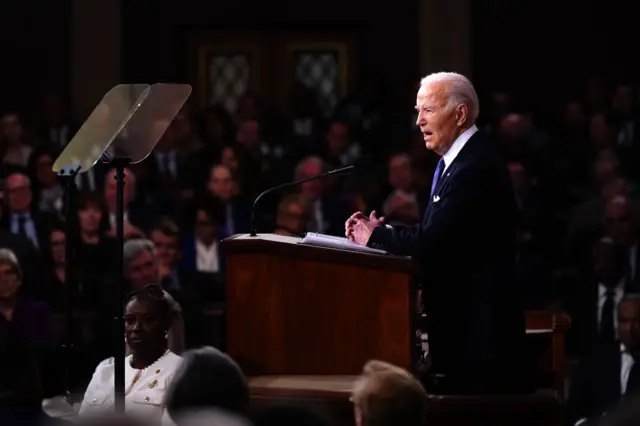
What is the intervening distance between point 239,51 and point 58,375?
26.4ft


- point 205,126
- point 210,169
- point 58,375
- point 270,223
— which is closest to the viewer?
point 58,375

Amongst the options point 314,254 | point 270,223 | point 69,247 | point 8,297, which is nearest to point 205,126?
point 270,223

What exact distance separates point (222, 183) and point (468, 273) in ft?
17.4

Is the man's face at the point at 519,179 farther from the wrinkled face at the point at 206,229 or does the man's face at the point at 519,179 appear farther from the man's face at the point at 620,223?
the wrinkled face at the point at 206,229

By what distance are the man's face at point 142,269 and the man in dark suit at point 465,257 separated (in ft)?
10.8

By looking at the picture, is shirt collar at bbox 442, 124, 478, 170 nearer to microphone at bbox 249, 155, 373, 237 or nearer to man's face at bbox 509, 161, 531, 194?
microphone at bbox 249, 155, 373, 237

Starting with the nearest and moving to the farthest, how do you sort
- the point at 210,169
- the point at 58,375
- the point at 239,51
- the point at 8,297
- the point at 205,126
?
the point at 58,375
the point at 8,297
the point at 210,169
the point at 205,126
the point at 239,51

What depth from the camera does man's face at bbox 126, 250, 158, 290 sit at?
759cm

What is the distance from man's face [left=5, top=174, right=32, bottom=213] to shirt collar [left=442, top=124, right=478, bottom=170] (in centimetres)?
512

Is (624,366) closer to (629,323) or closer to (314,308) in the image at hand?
(629,323)

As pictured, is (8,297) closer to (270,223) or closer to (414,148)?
(270,223)

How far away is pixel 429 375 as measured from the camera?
4.45 m

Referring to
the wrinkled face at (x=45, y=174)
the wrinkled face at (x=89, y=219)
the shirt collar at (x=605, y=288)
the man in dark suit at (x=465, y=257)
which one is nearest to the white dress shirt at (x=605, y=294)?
the shirt collar at (x=605, y=288)

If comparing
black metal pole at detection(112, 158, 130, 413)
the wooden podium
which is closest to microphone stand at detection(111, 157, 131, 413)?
black metal pole at detection(112, 158, 130, 413)
